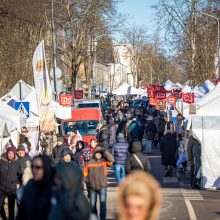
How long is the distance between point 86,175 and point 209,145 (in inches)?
254

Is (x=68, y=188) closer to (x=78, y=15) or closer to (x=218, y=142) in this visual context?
(x=218, y=142)

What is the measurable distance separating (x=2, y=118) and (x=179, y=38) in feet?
126

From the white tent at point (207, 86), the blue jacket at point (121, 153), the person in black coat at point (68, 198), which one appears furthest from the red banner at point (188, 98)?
the person in black coat at point (68, 198)

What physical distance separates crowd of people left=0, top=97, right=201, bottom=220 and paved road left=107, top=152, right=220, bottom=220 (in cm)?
58

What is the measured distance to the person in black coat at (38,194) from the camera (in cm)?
685

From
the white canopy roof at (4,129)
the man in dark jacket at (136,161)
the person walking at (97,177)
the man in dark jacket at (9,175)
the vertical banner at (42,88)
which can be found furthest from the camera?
the vertical banner at (42,88)

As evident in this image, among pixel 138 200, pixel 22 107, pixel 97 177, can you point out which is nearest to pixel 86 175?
pixel 97 177

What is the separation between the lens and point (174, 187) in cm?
2044

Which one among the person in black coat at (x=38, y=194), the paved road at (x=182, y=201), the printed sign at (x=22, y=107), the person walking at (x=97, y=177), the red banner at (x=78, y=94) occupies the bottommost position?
the paved road at (x=182, y=201)

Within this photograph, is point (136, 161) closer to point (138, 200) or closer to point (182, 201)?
point (182, 201)

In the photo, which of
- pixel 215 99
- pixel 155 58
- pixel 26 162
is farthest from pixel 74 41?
pixel 155 58

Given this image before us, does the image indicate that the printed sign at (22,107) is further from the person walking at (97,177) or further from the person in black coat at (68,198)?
the person in black coat at (68,198)

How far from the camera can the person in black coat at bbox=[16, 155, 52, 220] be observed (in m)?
6.85

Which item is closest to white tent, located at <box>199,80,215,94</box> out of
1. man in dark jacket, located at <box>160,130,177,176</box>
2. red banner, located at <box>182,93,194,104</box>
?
red banner, located at <box>182,93,194,104</box>
